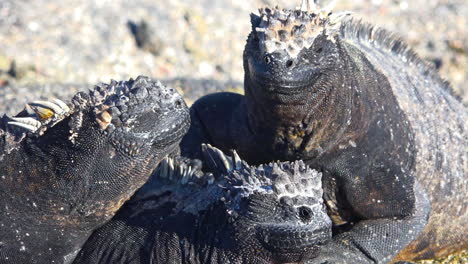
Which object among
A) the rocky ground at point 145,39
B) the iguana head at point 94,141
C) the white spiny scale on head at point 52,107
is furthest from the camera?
the rocky ground at point 145,39

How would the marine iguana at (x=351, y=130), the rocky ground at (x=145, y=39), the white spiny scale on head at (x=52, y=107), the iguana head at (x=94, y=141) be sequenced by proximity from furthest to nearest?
the rocky ground at (x=145, y=39), the marine iguana at (x=351, y=130), the white spiny scale on head at (x=52, y=107), the iguana head at (x=94, y=141)

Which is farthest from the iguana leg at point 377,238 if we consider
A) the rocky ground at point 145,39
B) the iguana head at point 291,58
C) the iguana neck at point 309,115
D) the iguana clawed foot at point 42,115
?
the rocky ground at point 145,39

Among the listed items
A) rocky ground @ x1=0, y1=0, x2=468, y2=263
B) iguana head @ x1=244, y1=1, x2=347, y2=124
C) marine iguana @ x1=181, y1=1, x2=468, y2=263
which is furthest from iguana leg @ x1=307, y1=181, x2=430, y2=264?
rocky ground @ x1=0, y1=0, x2=468, y2=263

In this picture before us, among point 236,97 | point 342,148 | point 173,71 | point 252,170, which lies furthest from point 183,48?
point 252,170

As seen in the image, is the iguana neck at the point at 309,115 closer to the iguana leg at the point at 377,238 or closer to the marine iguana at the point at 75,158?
the iguana leg at the point at 377,238

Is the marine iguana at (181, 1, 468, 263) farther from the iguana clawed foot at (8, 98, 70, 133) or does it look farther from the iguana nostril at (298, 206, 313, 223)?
the iguana clawed foot at (8, 98, 70, 133)

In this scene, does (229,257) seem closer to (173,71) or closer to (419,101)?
(419,101)

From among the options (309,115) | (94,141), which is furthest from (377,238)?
(94,141)

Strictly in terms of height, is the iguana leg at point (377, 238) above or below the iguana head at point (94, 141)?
below
